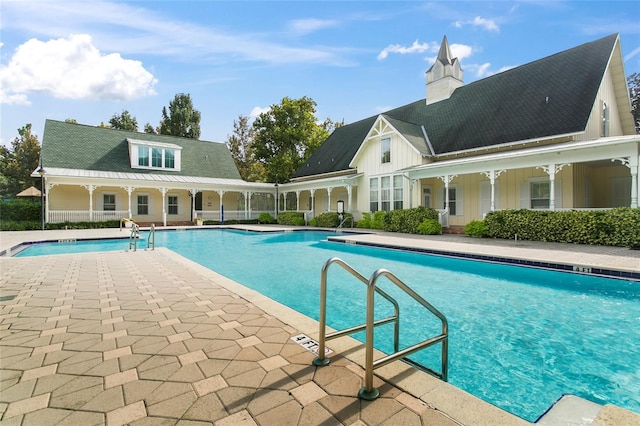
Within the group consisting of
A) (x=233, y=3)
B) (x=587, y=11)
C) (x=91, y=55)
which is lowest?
(x=91, y=55)

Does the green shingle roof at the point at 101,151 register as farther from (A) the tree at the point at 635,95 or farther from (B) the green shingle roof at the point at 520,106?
(A) the tree at the point at 635,95

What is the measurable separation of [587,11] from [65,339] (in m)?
17.1

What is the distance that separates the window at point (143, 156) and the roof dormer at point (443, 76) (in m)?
19.9

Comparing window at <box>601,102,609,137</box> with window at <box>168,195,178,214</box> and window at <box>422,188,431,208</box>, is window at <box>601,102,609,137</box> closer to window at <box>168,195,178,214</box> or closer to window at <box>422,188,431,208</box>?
window at <box>422,188,431,208</box>

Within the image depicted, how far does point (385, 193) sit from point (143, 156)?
1721 centimetres

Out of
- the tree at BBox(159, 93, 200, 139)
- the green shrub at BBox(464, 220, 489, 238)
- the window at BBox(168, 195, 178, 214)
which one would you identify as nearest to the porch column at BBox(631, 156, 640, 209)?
the green shrub at BBox(464, 220, 489, 238)

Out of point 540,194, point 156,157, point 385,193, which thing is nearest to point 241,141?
point 156,157

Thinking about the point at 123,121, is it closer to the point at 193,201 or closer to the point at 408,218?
the point at 193,201

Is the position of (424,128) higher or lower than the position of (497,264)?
higher

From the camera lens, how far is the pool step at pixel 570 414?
1.89 meters

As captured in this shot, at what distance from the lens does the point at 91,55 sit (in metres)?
8.73

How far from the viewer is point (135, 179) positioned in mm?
19031

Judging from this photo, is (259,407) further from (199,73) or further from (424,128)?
(424,128)

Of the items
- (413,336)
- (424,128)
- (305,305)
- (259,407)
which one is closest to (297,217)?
(424,128)
